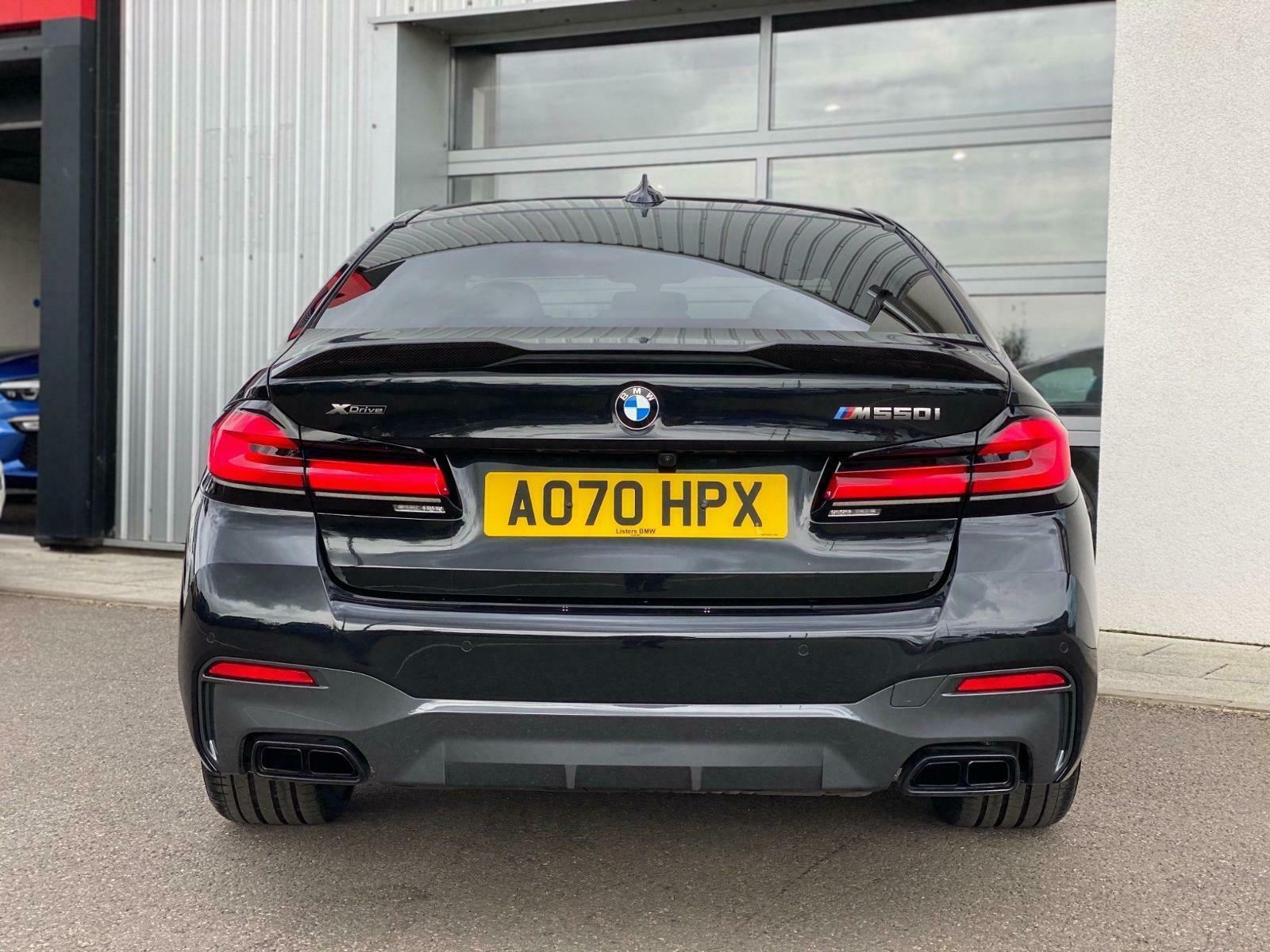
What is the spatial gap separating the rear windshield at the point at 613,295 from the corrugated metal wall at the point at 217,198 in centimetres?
542

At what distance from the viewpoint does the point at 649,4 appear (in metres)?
8.13

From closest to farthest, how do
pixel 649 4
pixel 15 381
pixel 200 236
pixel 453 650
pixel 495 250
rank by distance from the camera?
pixel 453 650 → pixel 495 250 → pixel 649 4 → pixel 200 236 → pixel 15 381

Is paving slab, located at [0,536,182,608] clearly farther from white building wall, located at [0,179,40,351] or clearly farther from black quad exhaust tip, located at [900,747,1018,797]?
white building wall, located at [0,179,40,351]

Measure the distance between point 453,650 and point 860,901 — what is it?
1.09 m

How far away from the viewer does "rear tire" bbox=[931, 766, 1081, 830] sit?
2.97 metres

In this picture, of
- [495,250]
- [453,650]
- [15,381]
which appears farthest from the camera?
[15,381]

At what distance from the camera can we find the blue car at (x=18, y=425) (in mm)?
A: 9852

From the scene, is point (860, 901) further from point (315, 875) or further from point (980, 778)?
point (315, 875)

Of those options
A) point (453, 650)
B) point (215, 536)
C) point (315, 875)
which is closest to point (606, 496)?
point (453, 650)

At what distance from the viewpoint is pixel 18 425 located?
391 inches

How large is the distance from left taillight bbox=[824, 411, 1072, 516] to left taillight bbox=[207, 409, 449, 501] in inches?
28.6

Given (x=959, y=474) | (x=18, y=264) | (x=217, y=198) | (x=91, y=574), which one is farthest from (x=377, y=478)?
(x=18, y=264)

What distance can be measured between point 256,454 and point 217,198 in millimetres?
6723

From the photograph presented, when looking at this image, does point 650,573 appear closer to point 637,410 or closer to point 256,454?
point 637,410
